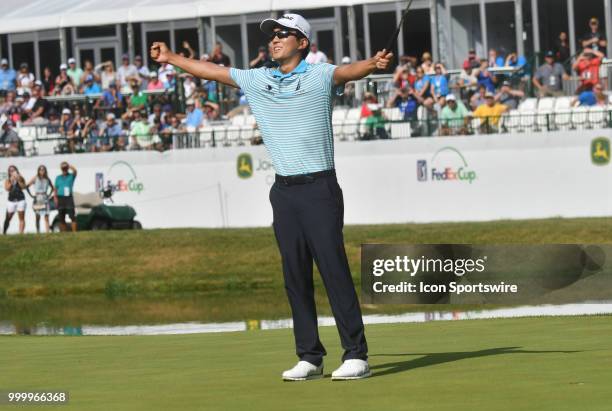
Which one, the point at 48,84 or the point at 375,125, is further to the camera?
the point at 48,84

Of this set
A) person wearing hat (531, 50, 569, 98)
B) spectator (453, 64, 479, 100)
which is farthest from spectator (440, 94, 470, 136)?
person wearing hat (531, 50, 569, 98)

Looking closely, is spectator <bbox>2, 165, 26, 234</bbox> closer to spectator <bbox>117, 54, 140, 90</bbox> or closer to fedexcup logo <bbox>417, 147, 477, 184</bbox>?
spectator <bbox>117, 54, 140, 90</bbox>

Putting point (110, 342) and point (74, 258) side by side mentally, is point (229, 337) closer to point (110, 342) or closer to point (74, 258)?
point (110, 342)

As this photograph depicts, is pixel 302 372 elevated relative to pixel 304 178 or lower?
lower

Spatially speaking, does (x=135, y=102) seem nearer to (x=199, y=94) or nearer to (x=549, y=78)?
(x=199, y=94)

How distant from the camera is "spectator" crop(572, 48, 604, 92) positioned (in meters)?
28.2

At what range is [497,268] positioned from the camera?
1556 cm

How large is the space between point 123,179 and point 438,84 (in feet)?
25.5

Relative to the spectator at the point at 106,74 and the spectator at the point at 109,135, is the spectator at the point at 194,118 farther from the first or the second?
the spectator at the point at 106,74

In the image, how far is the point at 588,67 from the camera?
28.4m

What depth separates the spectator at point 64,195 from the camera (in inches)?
1206

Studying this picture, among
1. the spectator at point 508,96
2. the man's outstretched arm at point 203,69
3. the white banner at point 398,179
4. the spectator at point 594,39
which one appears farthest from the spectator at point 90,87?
the man's outstretched arm at point 203,69

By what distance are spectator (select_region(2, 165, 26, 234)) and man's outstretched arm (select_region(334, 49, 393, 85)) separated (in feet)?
82.7

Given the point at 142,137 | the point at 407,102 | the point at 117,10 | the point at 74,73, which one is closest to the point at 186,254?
the point at 407,102
